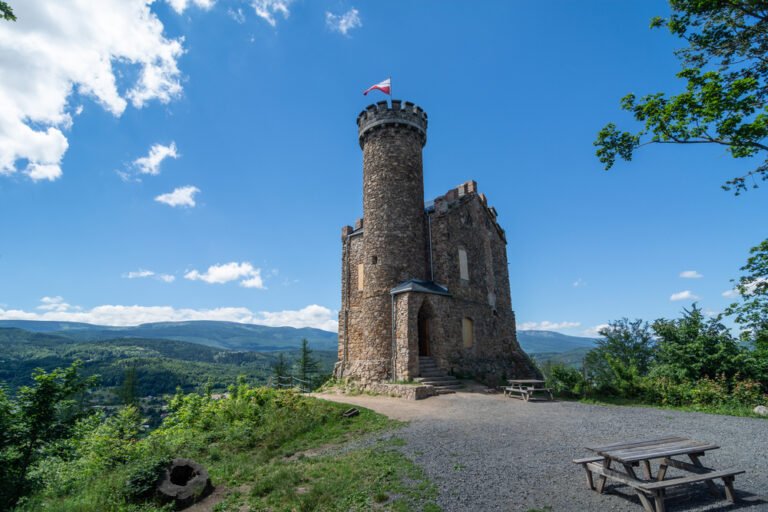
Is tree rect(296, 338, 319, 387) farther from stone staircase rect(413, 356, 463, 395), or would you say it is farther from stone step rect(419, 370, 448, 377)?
stone step rect(419, 370, 448, 377)

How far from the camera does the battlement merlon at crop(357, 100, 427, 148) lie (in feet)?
67.1

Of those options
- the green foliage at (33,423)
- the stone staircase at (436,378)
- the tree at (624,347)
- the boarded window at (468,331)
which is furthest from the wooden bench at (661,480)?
the tree at (624,347)

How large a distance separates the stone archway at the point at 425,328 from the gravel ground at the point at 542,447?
15.6 feet

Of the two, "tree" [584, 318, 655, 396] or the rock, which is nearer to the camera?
the rock

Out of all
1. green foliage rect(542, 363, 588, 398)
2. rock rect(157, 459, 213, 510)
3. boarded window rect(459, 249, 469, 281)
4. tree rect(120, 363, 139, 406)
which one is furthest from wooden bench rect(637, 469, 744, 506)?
tree rect(120, 363, 139, 406)

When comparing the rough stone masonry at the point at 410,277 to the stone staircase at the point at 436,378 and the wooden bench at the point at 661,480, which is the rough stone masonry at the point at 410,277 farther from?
the wooden bench at the point at 661,480

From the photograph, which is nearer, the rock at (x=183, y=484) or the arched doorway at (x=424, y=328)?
the rock at (x=183, y=484)

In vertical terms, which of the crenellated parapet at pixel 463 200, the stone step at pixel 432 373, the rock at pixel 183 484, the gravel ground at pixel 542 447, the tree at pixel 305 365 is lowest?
the tree at pixel 305 365

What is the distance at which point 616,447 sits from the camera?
5758mm

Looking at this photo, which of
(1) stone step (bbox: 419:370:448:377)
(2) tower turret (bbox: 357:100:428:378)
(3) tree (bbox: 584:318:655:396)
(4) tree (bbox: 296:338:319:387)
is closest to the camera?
(1) stone step (bbox: 419:370:448:377)

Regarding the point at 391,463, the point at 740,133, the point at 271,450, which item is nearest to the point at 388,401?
the point at 271,450

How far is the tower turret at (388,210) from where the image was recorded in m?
18.7

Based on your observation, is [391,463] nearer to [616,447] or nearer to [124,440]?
[616,447]

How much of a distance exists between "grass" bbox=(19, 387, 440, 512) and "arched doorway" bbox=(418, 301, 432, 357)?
6860mm
